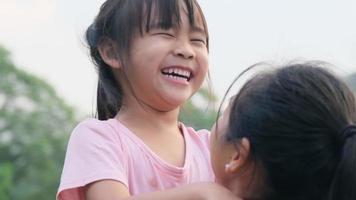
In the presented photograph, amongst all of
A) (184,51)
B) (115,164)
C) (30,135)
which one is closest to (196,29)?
(184,51)

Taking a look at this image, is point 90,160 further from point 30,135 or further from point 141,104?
point 30,135

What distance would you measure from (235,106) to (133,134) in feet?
1.04

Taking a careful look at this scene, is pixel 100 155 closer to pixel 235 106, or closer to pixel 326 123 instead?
pixel 235 106

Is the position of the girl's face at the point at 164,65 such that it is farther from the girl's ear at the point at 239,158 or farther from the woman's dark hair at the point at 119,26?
the girl's ear at the point at 239,158

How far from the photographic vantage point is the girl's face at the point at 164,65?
1.71 meters

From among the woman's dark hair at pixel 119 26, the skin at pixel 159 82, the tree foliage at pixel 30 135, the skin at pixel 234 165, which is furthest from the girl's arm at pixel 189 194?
the tree foliage at pixel 30 135

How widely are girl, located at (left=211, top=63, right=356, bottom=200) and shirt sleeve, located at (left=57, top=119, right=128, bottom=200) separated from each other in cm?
26

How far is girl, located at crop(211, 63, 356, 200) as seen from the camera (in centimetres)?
135

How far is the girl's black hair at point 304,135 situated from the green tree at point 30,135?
45.4ft

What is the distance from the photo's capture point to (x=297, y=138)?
136 cm

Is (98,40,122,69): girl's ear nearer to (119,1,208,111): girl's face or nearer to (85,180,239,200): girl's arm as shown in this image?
(119,1,208,111): girl's face

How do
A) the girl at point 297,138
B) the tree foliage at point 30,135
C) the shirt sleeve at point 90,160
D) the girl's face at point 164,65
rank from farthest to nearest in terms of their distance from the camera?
the tree foliage at point 30,135 < the girl's face at point 164,65 < the shirt sleeve at point 90,160 < the girl at point 297,138

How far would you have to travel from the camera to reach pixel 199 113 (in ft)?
7.16

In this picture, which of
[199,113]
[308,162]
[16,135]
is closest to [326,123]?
[308,162]
